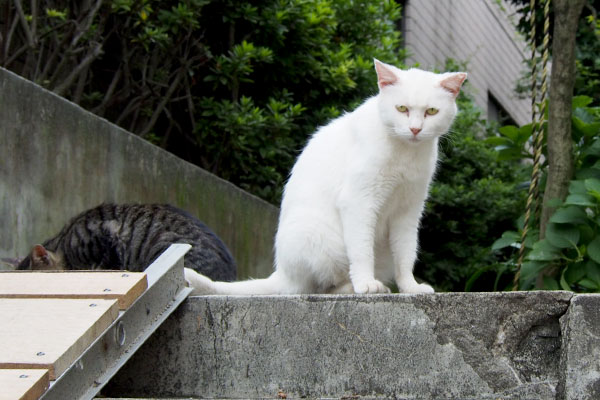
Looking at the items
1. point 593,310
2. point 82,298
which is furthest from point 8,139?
point 593,310

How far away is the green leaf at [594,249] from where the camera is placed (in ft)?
11.5

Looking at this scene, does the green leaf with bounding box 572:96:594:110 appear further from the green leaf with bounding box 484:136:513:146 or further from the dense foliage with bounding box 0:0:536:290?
the dense foliage with bounding box 0:0:536:290

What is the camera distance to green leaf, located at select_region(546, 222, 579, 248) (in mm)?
3600

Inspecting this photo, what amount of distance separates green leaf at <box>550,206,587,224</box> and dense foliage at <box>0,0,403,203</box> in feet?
8.06

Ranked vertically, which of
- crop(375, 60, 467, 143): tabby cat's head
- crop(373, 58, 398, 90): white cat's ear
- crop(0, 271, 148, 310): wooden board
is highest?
crop(373, 58, 398, 90): white cat's ear

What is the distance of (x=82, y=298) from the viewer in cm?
217

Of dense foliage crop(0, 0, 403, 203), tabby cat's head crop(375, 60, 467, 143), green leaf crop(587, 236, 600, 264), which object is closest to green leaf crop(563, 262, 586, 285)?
green leaf crop(587, 236, 600, 264)

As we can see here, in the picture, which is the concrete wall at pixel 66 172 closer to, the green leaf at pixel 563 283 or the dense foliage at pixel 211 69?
the dense foliage at pixel 211 69

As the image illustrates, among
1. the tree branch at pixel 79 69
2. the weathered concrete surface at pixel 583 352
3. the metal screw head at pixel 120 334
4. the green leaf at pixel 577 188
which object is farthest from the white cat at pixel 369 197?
the tree branch at pixel 79 69

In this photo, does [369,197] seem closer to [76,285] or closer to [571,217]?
[76,285]

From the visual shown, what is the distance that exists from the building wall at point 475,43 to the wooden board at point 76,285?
21.8ft

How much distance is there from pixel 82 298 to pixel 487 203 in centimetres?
573

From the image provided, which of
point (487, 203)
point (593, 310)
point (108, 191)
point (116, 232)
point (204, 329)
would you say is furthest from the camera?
point (487, 203)

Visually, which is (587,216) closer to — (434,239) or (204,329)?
(204,329)
